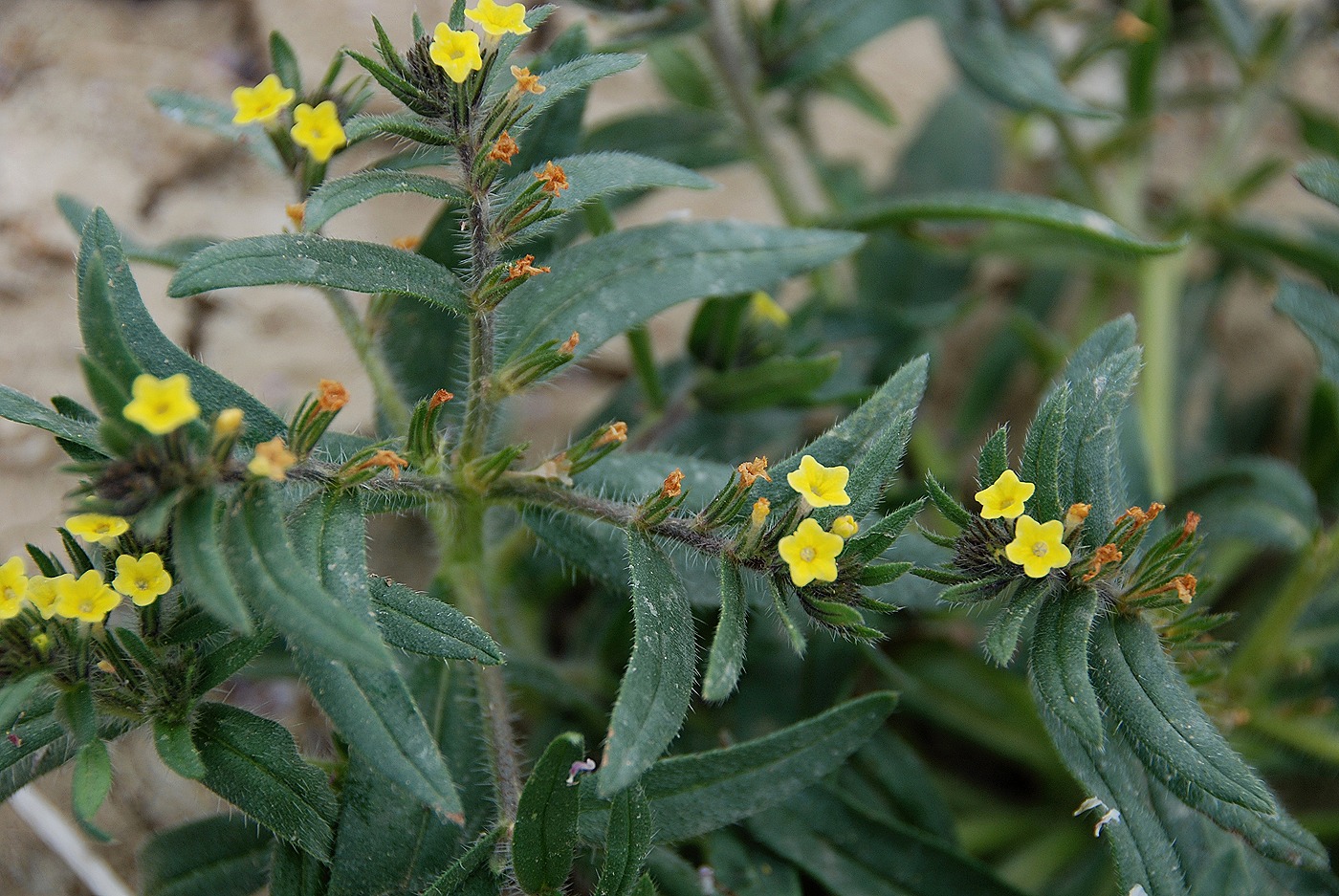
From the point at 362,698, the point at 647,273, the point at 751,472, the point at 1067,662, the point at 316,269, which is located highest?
the point at 316,269

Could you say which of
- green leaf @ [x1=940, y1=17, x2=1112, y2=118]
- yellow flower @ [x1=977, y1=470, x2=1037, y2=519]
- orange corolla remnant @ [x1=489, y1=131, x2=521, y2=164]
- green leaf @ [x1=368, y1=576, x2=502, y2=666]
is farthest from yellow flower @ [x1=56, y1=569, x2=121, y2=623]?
green leaf @ [x1=940, y1=17, x2=1112, y2=118]

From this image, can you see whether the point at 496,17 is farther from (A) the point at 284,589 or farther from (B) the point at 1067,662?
(B) the point at 1067,662

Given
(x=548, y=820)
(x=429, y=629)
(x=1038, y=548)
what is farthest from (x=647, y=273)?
(x=548, y=820)

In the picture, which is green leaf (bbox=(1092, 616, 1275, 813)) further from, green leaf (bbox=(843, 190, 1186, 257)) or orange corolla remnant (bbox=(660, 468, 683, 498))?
green leaf (bbox=(843, 190, 1186, 257))

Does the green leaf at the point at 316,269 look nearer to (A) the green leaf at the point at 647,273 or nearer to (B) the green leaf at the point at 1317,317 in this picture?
(A) the green leaf at the point at 647,273

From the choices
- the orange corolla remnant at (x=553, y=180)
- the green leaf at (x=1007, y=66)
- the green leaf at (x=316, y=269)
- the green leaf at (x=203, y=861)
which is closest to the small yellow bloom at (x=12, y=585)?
the green leaf at (x=316, y=269)

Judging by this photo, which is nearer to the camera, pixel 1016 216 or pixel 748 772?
pixel 748 772
